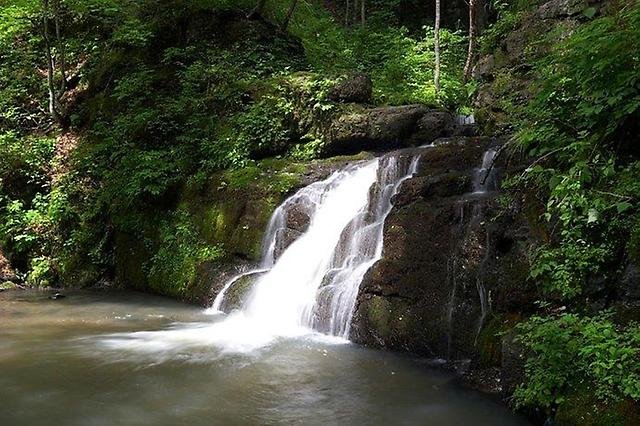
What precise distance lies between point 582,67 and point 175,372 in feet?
17.6

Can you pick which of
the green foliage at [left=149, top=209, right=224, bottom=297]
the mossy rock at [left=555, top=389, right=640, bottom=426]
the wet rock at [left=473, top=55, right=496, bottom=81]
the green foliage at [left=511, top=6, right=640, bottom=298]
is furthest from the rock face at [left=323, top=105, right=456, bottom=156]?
the mossy rock at [left=555, top=389, right=640, bottom=426]

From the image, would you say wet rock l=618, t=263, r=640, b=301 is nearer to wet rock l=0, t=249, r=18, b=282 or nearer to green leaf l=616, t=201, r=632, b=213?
green leaf l=616, t=201, r=632, b=213

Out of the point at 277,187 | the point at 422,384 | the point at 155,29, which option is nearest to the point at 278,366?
the point at 422,384

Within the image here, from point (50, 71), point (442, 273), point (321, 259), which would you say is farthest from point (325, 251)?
point (50, 71)

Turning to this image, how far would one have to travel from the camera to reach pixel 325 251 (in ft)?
29.5

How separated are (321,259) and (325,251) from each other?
164mm

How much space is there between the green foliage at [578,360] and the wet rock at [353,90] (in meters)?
7.89

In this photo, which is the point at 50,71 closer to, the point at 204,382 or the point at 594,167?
the point at 204,382

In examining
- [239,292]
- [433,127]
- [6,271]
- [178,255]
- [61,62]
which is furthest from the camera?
[61,62]

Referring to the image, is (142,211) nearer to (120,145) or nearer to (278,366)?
(120,145)

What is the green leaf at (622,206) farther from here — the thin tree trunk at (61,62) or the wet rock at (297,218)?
the thin tree trunk at (61,62)

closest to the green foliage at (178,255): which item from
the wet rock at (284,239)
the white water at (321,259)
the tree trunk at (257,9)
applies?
the white water at (321,259)

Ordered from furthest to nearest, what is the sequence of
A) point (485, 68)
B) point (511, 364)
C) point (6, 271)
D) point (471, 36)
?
1. point (471, 36)
2. point (485, 68)
3. point (6, 271)
4. point (511, 364)

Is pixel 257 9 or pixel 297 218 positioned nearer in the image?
pixel 297 218
